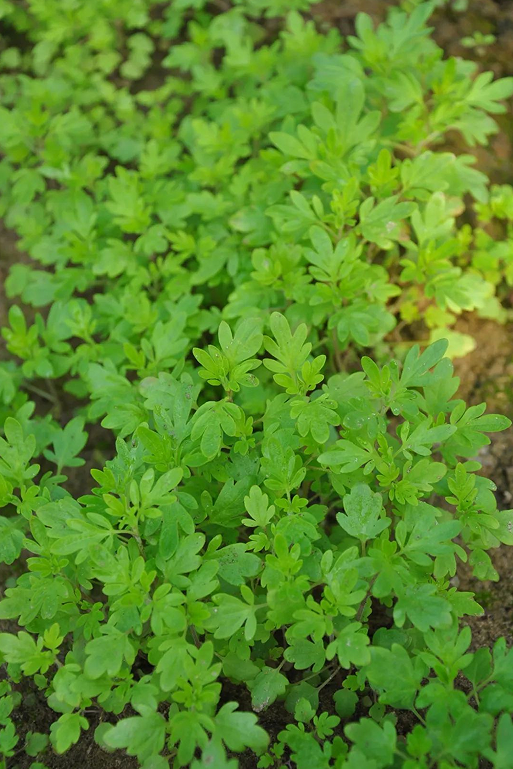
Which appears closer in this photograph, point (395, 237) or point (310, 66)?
point (395, 237)

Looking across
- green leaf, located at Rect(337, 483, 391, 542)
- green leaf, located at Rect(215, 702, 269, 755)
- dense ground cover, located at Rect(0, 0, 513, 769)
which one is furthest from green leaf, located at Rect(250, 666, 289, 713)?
green leaf, located at Rect(337, 483, 391, 542)

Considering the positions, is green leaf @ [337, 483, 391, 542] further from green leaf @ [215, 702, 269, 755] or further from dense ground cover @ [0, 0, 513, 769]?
green leaf @ [215, 702, 269, 755]

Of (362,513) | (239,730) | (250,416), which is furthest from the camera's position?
(250,416)

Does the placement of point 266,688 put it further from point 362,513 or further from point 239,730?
point 362,513

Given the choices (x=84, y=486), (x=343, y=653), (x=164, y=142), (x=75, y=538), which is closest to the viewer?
(x=343, y=653)

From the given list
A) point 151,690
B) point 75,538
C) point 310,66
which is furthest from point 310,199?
point 151,690

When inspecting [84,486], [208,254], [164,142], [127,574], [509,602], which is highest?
[164,142]

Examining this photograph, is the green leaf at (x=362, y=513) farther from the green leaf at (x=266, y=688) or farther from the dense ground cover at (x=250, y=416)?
the green leaf at (x=266, y=688)

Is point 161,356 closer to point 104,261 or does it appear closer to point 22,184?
point 104,261

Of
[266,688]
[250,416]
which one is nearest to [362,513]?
[250,416]
